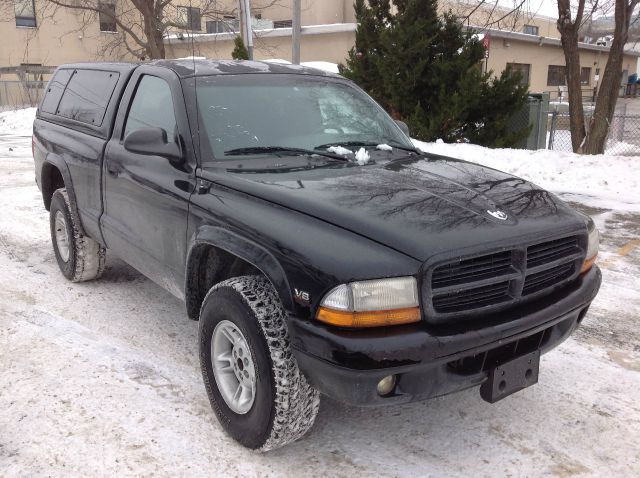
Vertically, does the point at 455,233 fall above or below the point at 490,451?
above

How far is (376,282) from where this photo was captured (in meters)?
2.40

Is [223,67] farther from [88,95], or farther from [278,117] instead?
[88,95]

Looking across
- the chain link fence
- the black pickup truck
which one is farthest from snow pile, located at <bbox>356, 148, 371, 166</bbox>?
the chain link fence

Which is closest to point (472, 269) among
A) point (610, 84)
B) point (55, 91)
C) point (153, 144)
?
point (153, 144)

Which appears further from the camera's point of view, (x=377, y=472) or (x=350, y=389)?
(x=377, y=472)

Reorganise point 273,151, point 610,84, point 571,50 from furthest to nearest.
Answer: point 571,50
point 610,84
point 273,151

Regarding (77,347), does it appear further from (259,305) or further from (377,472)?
(377,472)

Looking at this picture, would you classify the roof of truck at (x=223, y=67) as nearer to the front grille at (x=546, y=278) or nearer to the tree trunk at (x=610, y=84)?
the front grille at (x=546, y=278)

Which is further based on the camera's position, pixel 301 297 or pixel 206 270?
pixel 206 270

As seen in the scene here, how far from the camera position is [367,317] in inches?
95.1

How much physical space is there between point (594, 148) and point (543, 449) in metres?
10.0

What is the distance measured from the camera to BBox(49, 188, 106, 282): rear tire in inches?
194

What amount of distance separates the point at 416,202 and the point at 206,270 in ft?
3.99

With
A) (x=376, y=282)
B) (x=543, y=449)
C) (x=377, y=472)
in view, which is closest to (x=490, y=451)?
(x=543, y=449)
